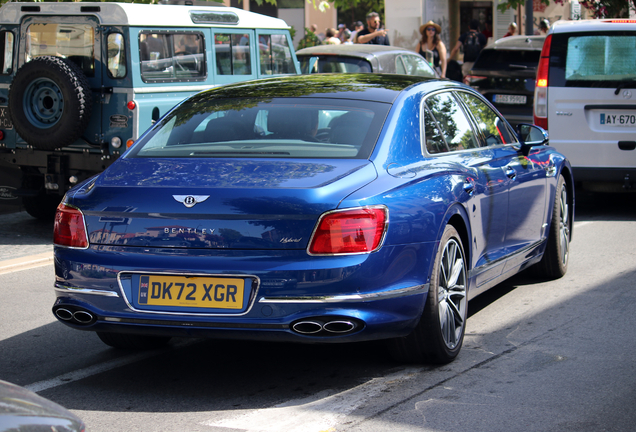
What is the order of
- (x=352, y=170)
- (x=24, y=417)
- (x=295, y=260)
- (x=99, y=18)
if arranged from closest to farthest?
(x=24, y=417)
(x=295, y=260)
(x=352, y=170)
(x=99, y=18)

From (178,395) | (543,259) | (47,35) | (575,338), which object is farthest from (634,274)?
(47,35)

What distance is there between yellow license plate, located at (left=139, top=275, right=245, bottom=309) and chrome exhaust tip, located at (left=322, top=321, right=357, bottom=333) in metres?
0.40

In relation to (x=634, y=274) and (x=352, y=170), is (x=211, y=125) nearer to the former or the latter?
(x=352, y=170)

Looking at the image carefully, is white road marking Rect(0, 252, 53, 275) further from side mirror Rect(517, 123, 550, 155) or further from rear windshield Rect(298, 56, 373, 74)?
rear windshield Rect(298, 56, 373, 74)

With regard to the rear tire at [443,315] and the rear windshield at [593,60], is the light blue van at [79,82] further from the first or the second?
the rear tire at [443,315]

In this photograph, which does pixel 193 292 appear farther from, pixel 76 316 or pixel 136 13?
pixel 136 13

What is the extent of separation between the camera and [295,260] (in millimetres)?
4184

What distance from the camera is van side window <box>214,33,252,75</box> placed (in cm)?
1125

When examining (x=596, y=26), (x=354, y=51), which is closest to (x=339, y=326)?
(x=596, y=26)

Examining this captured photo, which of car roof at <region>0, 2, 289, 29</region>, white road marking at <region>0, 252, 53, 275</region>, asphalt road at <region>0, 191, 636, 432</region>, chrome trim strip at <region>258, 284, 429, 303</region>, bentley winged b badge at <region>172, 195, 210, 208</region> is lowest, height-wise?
white road marking at <region>0, 252, 53, 275</region>

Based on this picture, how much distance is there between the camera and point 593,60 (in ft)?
33.3

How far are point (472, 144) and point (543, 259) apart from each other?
1.79 metres

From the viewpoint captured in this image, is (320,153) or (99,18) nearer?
(320,153)

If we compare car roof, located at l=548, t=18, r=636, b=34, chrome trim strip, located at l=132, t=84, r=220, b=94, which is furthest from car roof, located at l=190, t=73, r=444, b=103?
car roof, located at l=548, t=18, r=636, b=34
